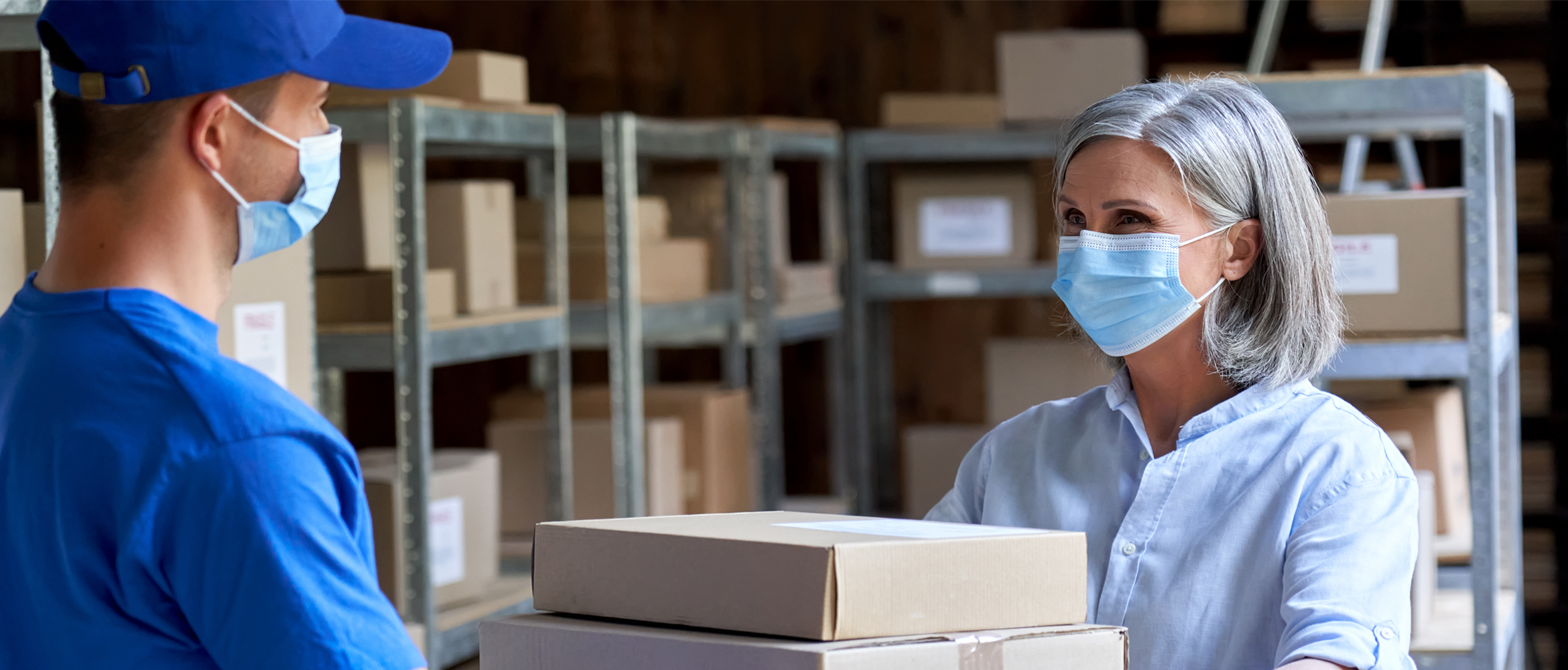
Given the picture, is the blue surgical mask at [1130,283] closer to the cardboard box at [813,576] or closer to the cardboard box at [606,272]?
the cardboard box at [813,576]

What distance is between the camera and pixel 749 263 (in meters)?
4.14

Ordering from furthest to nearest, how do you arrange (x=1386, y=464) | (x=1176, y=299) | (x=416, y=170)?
(x=416, y=170) < (x=1176, y=299) < (x=1386, y=464)

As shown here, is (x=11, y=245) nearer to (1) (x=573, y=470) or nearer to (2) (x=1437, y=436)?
(1) (x=573, y=470)

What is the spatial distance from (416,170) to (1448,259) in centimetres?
184

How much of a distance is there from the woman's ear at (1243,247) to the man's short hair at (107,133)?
1.06m

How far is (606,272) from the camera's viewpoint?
3.61 metres

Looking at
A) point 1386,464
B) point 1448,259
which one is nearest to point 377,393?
point 1448,259

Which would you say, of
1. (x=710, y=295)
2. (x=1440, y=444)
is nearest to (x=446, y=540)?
(x=710, y=295)

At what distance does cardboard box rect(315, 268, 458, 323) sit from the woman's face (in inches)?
65.5

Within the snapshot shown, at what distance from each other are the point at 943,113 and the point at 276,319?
91.6 inches

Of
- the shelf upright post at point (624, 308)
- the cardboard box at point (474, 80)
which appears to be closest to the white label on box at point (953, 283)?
the shelf upright post at point (624, 308)

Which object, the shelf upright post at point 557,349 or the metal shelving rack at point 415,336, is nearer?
the metal shelving rack at point 415,336

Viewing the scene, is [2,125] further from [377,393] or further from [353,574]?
[353,574]

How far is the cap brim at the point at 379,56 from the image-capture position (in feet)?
3.67
